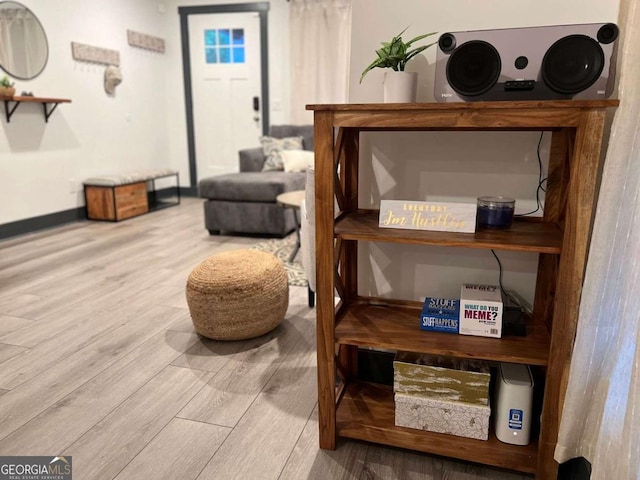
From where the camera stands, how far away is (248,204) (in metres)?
4.08

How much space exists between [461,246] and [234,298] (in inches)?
46.0

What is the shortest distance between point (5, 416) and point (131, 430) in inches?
18.4

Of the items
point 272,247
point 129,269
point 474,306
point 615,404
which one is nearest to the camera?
point 615,404

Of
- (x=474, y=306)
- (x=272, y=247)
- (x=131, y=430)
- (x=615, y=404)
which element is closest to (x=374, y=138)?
(x=474, y=306)

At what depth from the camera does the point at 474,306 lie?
1392 mm

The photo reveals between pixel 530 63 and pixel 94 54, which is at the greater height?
pixel 94 54

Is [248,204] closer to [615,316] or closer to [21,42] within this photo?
[21,42]

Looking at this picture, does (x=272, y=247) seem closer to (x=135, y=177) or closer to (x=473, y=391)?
(x=135, y=177)

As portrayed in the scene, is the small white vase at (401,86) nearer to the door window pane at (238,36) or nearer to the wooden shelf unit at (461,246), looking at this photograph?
the wooden shelf unit at (461,246)

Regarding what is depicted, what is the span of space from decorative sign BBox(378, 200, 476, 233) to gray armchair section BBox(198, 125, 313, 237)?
8.72 feet

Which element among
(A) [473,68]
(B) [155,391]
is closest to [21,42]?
(B) [155,391]

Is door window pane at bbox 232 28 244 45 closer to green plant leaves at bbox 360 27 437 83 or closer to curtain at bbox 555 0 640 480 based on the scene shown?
green plant leaves at bbox 360 27 437 83

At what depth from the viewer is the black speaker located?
1.18m

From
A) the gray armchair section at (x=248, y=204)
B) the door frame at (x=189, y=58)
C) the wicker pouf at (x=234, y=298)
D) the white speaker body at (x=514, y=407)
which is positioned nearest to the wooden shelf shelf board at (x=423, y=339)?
the white speaker body at (x=514, y=407)
